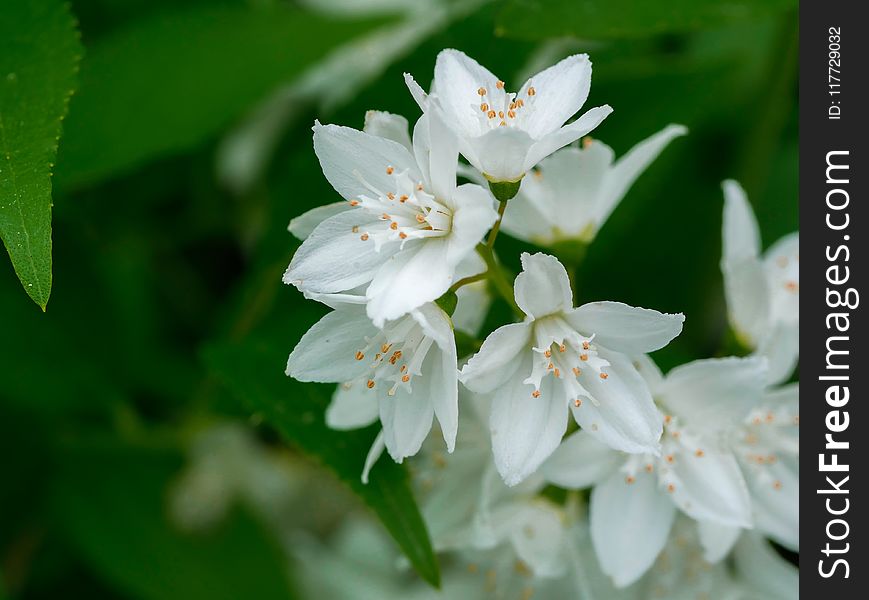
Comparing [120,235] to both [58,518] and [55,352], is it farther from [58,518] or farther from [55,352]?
[58,518]

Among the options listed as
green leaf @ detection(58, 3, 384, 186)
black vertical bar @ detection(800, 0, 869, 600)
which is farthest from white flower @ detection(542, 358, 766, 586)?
green leaf @ detection(58, 3, 384, 186)

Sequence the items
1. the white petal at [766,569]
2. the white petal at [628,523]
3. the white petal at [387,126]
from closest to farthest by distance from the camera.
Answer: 1. the white petal at [387,126]
2. the white petal at [628,523]
3. the white petal at [766,569]

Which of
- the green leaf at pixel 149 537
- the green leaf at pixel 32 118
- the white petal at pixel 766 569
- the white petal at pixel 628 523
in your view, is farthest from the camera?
the green leaf at pixel 149 537

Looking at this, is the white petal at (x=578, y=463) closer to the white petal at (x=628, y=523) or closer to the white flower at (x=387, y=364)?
the white petal at (x=628, y=523)

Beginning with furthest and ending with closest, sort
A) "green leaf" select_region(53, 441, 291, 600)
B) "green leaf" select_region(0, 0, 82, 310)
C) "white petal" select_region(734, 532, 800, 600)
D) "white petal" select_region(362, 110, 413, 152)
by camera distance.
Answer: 1. "green leaf" select_region(53, 441, 291, 600)
2. "white petal" select_region(734, 532, 800, 600)
3. "white petal" select_region(362, 110, 413, 152)
4. "green leaf" select_region(0, 0, 82, 310)

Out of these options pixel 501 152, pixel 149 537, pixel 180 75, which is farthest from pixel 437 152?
pixel 149 537

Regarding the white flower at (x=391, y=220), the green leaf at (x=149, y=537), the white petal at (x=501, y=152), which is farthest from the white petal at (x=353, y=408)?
the green leaf at (x=149, y=537)

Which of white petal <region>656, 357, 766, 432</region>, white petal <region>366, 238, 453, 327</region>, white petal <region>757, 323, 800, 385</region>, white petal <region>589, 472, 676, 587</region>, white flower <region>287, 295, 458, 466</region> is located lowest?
white petal <region>589, 472, 676, 587</region>

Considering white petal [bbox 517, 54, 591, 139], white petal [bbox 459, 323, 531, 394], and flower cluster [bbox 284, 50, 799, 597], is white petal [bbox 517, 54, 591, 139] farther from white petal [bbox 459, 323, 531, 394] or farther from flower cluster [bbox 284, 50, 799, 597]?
white petal [bbox 459, 323, 531, 394]

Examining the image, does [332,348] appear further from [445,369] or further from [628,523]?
[628,523]
